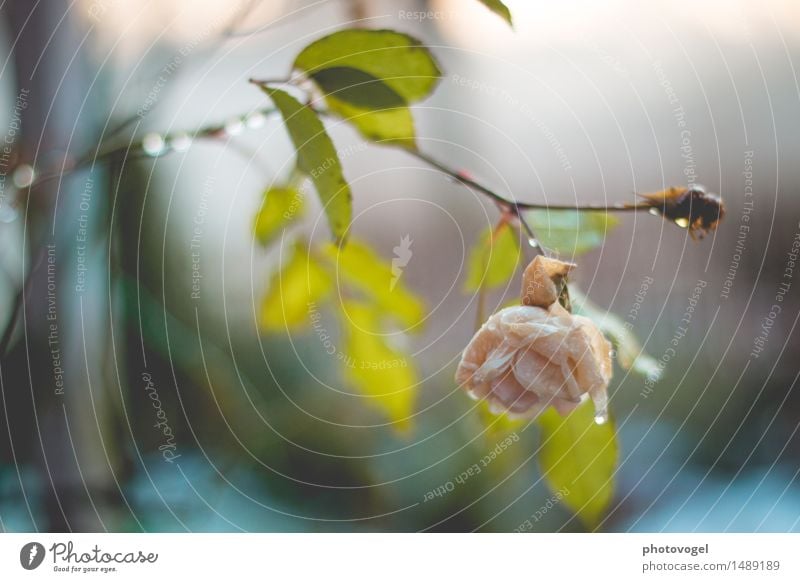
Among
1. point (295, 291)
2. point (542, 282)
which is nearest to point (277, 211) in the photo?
point (295, 291)

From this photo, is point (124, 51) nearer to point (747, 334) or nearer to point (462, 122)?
point (462, 122)

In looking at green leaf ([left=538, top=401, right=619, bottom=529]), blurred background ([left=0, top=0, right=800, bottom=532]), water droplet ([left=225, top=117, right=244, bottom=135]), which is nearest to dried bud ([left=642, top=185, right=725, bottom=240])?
blurred background ([left=0, top=0, right=800, bottom=532])

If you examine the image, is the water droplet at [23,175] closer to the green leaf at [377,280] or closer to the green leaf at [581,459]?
the green leaf at [377,280]

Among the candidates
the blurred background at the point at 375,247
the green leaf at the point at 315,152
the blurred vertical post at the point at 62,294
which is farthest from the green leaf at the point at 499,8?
the blurred vertical post at the point at 62,294

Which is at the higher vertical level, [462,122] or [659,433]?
[462,122]

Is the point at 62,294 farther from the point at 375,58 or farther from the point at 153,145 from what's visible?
the point at 375,58
